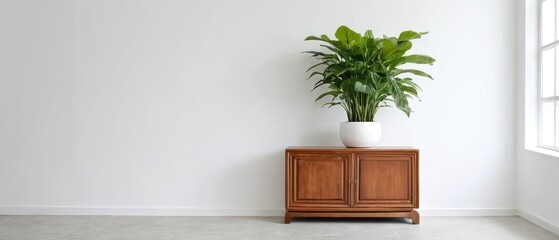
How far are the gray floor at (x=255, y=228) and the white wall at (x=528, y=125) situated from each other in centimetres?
17

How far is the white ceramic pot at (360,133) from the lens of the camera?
4.58 m

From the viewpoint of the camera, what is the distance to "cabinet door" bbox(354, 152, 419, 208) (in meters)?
4.57

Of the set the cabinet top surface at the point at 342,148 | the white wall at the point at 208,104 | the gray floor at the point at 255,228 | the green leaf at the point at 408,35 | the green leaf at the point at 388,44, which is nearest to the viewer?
the gray floor at the point at 255,228

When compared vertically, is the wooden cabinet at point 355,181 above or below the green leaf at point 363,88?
below

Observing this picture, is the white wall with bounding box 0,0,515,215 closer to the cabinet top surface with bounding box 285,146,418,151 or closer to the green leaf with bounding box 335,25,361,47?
the cabinet top surface with bounding box 285,146,418,151

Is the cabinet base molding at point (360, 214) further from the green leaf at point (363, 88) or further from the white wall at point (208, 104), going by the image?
the green leaf at point (363, 88)

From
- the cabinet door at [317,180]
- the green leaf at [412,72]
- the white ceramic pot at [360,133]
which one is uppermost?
the green leaf at [412,72]

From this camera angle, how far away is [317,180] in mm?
4598

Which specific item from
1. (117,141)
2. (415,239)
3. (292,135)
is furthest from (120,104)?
(415,239)

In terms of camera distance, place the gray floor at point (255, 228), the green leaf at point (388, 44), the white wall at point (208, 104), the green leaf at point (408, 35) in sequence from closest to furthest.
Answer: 1. the gray floor at point (255, 228)
2. the green leaf at point (388, 44)
3. the green leaf at point (408, 35)
4. the white wall at point (208, 104)

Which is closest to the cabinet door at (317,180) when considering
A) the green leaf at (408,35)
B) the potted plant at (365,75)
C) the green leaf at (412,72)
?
the potted plant at (365,75)

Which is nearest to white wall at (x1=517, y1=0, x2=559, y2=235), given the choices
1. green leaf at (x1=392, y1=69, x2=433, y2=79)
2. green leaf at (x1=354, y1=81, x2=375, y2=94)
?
green leaf at (x1=392, y1=69, x2=433, y2=79)

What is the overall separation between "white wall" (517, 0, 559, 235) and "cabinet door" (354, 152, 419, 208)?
38.5 inches

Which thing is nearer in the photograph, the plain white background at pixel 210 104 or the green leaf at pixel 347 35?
the green leaf at pixel 347 35
